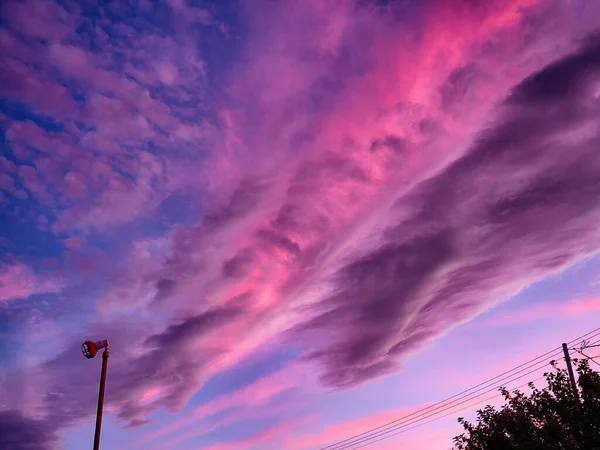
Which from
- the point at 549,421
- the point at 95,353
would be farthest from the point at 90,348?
the point at 549,421

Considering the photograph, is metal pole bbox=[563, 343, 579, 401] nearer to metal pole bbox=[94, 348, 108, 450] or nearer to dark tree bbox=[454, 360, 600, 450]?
dark tree bbox=[454, 360, 600, 450]

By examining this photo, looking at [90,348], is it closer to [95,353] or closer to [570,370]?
[95,353]

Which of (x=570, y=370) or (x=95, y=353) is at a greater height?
(x=95, y=353)

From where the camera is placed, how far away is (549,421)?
28.0 m

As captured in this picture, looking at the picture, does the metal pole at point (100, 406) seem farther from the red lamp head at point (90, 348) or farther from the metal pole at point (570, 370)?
the metal pole at point (570, 370)

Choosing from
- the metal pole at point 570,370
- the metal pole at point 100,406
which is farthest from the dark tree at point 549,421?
the metal pole at point 100,406

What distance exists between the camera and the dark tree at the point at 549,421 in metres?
26.8

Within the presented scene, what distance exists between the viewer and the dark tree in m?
26.8

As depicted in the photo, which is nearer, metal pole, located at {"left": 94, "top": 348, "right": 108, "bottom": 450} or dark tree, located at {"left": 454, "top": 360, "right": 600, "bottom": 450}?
metal pole, located at {"left": 94, "top": 348, "right": 108, "bottom": 450}

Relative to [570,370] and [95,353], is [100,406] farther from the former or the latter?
[570,370]

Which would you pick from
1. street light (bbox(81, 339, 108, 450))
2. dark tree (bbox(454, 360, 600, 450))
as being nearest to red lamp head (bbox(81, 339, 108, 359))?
street light (bbox(81, 339, 108, 450))

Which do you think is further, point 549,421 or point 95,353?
point 549,421

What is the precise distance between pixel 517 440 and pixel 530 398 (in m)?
3.03

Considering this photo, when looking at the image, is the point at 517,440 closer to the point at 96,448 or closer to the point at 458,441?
the point at 458,441
